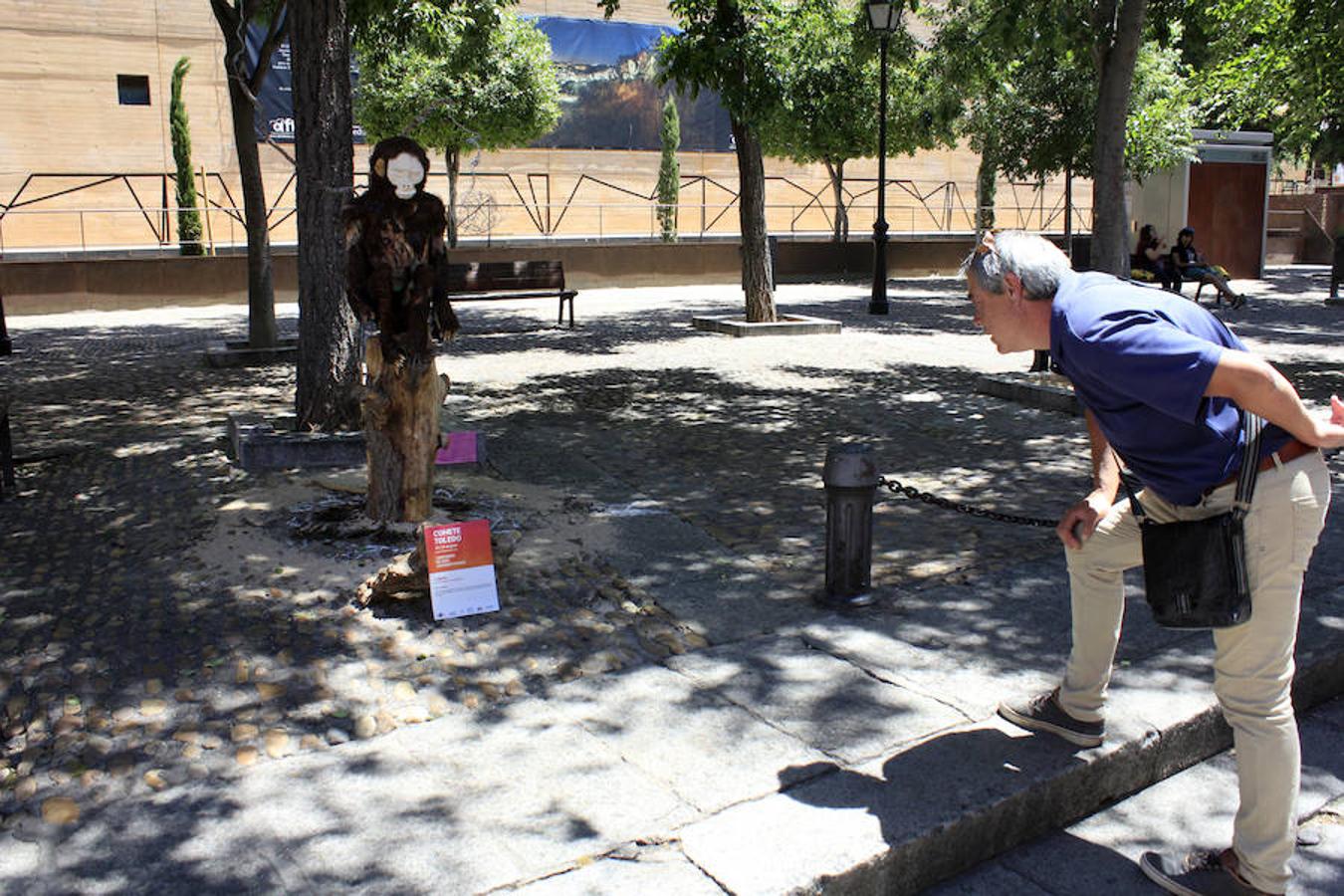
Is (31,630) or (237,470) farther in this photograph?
(237,470)

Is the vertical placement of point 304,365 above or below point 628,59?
below

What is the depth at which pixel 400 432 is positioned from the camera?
222 inches

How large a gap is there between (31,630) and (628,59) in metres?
33.9

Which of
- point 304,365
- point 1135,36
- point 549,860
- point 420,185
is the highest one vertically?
point 1135,36

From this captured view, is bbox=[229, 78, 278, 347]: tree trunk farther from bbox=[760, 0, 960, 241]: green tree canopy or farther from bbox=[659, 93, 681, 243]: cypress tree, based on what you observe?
bbox=[659, 93, 681, 243]: cypress tree

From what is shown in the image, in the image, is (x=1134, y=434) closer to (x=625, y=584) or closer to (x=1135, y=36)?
(x=625, y=584)

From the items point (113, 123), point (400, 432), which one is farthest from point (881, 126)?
point (113, 123)

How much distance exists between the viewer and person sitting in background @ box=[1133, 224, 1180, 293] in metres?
19.4

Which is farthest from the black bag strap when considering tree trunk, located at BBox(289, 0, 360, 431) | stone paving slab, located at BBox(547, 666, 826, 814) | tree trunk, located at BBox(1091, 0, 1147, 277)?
tree trunk, located at BBox(1091, 0, 1147, 277)

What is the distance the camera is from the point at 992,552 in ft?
18.9

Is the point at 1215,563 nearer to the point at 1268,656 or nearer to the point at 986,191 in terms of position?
the point at 1268,656

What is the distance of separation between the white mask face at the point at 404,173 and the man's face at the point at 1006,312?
318cm

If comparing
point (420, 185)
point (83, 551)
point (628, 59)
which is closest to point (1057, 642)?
point (420, 185)

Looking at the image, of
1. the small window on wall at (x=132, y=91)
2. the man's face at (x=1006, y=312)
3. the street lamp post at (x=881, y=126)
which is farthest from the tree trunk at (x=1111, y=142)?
the small window on wall at (x=132, y=91)
